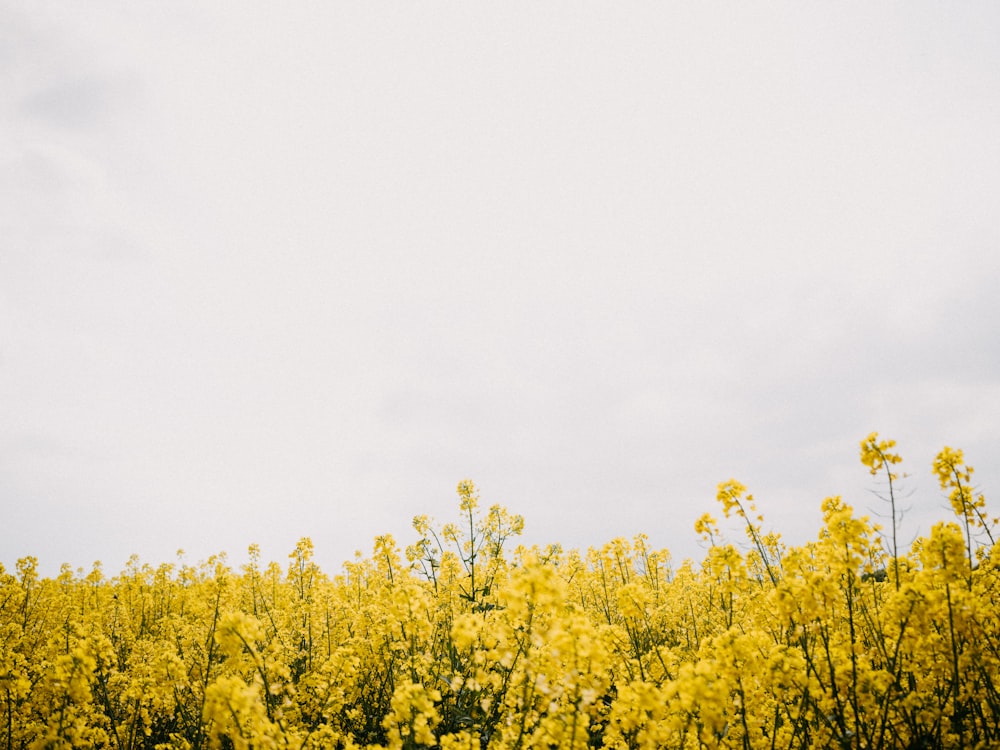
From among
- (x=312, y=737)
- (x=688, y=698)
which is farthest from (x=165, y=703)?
(x=688, y=698)

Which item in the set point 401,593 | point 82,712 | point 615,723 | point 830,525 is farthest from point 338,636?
point 830,525

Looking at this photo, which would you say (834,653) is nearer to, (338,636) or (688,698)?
(688,698)

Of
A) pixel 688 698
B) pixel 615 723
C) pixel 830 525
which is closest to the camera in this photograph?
pixel 688 698

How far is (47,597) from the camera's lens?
9820mm

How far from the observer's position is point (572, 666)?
3012 millimetres

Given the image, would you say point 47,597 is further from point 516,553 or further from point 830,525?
point 830,525

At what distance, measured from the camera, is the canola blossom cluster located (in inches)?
122

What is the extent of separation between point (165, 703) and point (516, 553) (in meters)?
4.74

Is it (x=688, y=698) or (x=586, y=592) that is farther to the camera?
(x=586, y=592)

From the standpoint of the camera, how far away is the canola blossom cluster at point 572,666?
311cm

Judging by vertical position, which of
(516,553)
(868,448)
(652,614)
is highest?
(868,448)

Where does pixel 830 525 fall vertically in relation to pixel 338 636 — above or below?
above

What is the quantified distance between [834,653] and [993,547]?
71.0 inches

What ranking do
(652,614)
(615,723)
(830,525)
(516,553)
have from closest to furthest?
(830,525)
(615,723)
(652,614)
(516,553)
